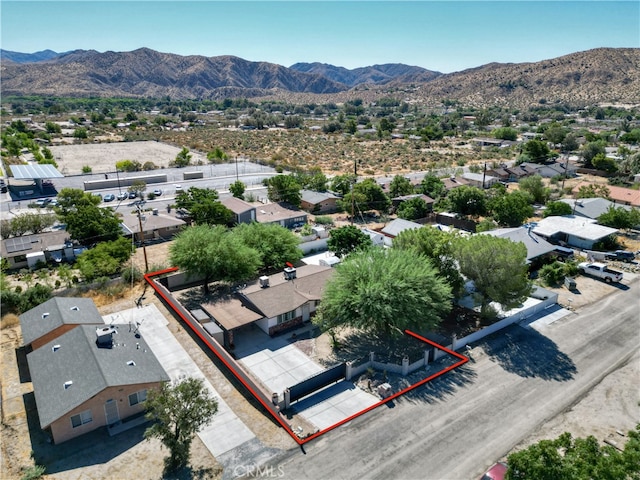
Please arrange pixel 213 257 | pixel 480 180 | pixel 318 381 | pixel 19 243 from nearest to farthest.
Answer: pixel 318 381 < pixel 213 257 < pixel 19 243 < pixel 480 180

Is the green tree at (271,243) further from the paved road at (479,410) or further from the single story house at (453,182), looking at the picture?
the single story house at (453,182)

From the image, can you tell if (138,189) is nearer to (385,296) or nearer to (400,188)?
(400,188)

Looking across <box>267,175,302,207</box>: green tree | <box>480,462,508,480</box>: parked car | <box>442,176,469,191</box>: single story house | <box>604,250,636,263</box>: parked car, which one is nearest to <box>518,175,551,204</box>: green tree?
<box>442,176,469,191</box>: single story house

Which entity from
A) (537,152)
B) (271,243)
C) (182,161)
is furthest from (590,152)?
(182,161)

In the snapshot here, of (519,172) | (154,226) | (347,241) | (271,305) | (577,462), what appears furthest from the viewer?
(519,172)

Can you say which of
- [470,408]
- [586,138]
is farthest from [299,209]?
[586,138]
